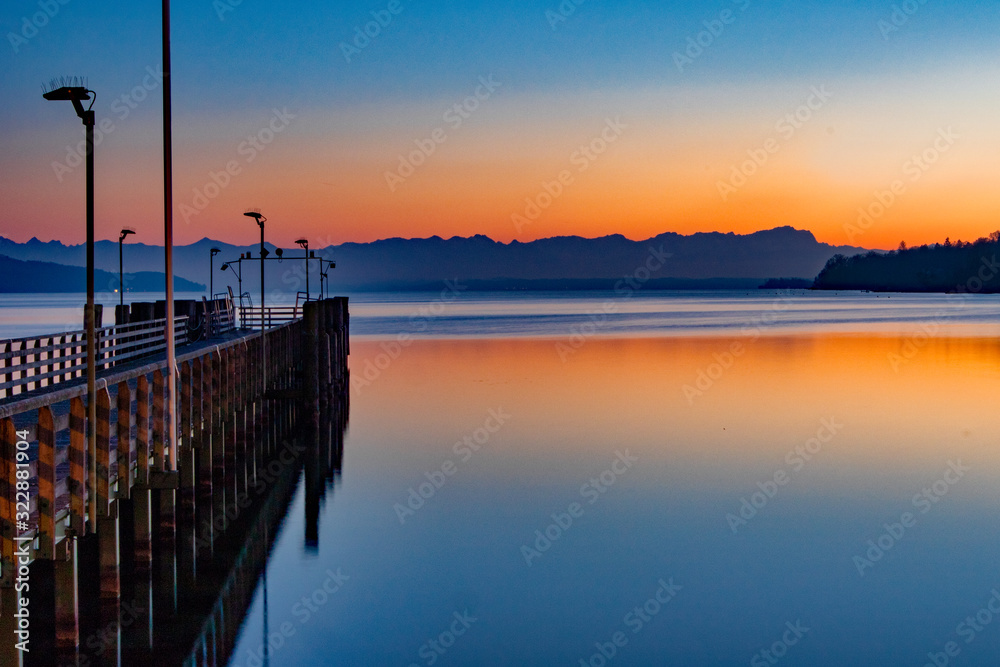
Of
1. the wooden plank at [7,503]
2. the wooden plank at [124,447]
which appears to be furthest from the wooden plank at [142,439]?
the wooden plank at [7,503]

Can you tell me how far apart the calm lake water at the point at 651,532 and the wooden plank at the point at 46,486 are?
6.86ft

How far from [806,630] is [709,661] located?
1414 mm

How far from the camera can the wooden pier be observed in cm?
842

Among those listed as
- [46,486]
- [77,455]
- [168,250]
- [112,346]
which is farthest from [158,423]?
[112,346]

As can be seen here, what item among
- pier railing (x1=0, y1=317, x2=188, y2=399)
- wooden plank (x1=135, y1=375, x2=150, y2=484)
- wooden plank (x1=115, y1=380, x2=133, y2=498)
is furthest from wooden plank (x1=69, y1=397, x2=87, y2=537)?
pier railing (x1=0, y1=317, x2=188, y2=399)

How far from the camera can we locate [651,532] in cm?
1462

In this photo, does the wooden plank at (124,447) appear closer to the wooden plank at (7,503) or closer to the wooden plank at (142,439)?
the wooden plank at (142,439)

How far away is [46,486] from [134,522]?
3.50m

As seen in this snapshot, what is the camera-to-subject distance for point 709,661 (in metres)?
9.63

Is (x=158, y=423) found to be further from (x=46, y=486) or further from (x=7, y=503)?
(x=7, y=503)

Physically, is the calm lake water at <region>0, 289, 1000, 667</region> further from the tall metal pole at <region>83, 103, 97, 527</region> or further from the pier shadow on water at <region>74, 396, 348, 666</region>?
the tall metal pole at <region>83, 103, 97, 527</region>

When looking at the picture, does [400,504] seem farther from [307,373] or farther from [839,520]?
[307,373]

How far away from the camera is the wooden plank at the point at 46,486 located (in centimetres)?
832

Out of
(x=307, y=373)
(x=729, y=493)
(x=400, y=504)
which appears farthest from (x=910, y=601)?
(x=307, y=373)
